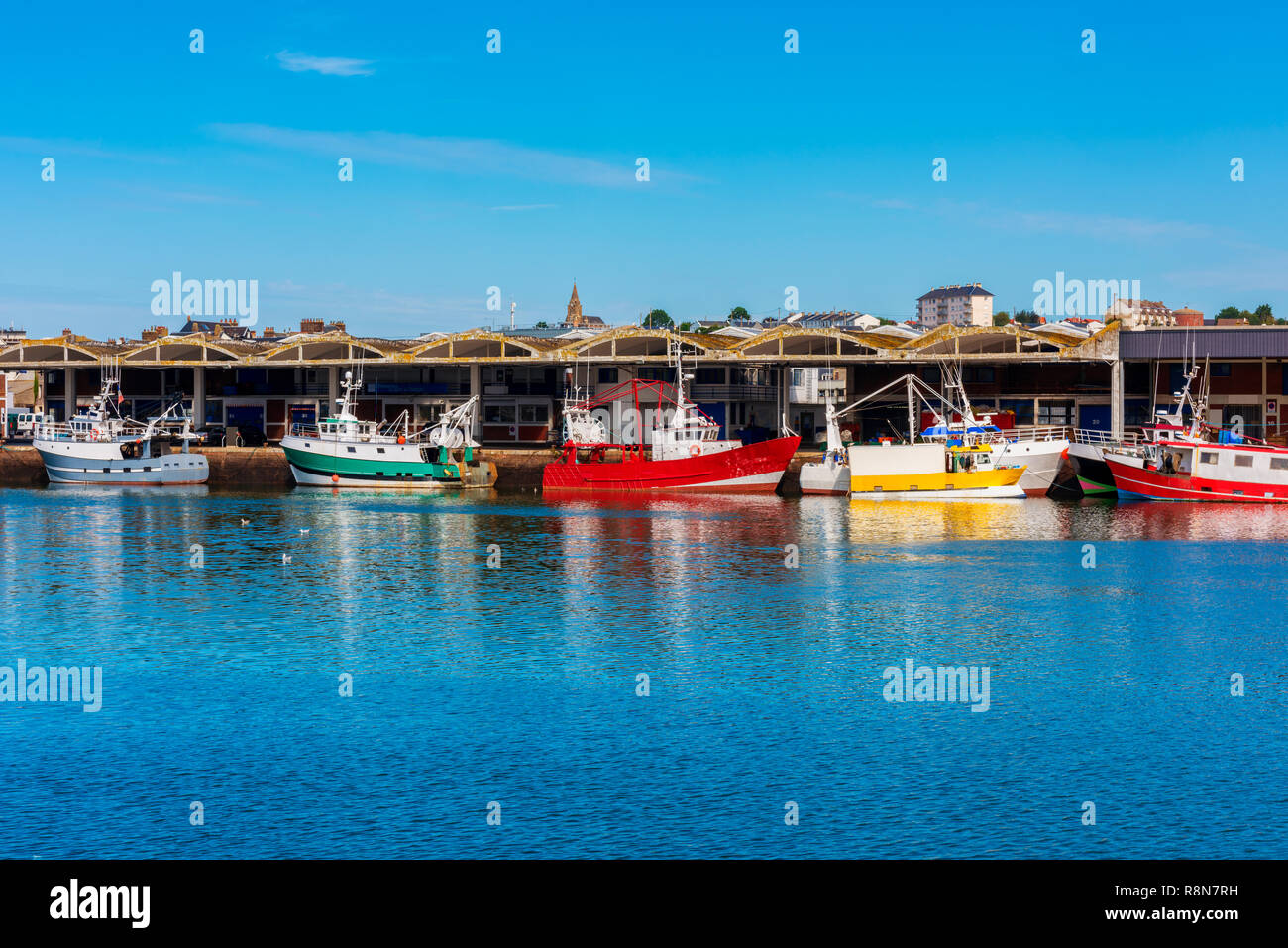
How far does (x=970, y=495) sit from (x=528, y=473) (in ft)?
74.5

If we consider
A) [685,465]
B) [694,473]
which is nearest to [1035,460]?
[694,473]

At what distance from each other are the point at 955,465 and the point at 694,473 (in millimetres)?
11837

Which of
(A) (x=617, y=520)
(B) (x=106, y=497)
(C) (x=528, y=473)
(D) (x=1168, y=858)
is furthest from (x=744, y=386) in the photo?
(D) (x=1168, y=858)

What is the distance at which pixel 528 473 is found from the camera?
6656 cm

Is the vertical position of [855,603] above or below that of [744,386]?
below

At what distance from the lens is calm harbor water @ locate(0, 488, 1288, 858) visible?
15.3 meters

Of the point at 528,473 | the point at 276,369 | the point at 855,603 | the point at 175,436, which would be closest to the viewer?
the point at 855,603

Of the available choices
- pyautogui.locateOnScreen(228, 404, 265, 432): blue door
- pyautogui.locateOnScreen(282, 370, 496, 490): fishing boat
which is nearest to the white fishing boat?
pyautogui.locateOnScreen(282, 370, 496, 490): fishing boat

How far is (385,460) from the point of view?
65.2m

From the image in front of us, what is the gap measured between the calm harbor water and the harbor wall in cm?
2467

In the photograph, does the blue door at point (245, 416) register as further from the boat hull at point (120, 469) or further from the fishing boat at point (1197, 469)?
the fishing boat at point (1197, 469)

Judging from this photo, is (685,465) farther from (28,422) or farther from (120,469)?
(28,422)
